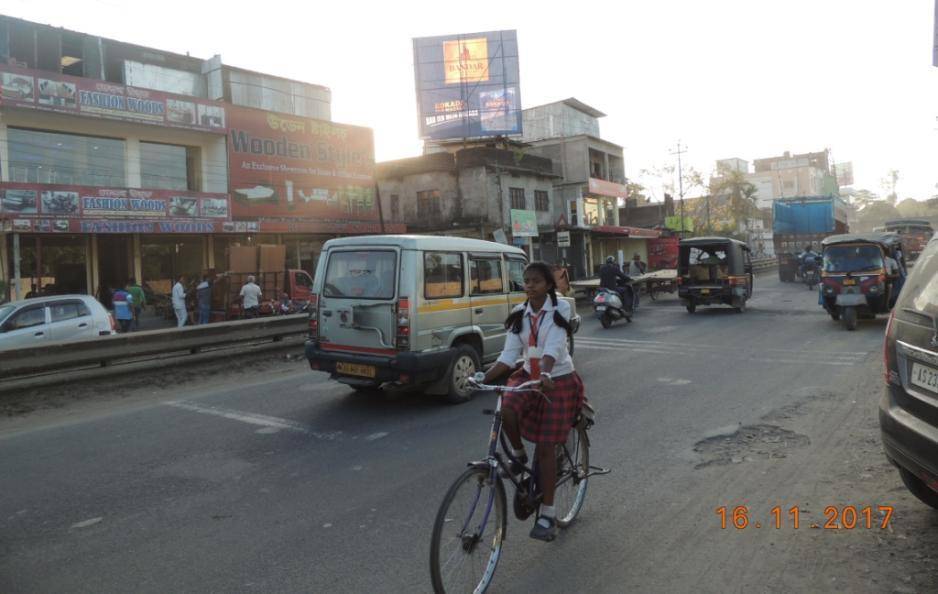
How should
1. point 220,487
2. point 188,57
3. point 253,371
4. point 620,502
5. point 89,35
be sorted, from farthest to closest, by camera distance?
point 188,57 < point 89,35 < point 253,371 < point 220,487 < point 620,502

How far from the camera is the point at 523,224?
30.8 m

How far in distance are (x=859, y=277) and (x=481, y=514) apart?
44.9 ft

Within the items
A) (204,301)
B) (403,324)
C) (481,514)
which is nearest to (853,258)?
(403,324)

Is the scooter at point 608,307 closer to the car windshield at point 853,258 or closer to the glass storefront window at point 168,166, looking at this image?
the car windshield at point 853,258

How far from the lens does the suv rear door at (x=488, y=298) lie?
858 cm

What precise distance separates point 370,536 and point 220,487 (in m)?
1.68

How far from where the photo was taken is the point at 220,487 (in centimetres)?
512

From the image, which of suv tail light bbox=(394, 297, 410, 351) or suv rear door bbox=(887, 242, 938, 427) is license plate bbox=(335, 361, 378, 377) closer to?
suv tail light bbox=(394, 297, 410, 351)

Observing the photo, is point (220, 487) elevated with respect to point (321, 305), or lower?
lower

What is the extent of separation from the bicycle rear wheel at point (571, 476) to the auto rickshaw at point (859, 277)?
38.4ft

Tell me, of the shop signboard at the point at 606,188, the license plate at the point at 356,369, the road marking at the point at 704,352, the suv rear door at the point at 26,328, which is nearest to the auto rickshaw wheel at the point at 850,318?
the road marking at the point at 704,352

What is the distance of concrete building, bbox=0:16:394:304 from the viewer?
18516 millimetres

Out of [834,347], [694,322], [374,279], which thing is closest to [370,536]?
[374,279]

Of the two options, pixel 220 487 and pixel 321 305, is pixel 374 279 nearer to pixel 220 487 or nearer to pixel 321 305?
pixel 321 305
